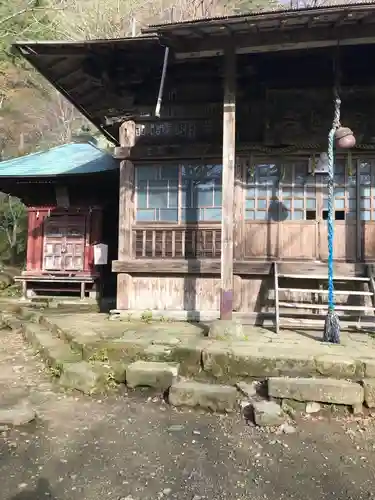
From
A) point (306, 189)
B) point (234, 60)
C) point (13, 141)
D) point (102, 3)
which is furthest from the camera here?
point (13, 141)

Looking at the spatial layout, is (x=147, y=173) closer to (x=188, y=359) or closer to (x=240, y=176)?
(x=240, y=176)

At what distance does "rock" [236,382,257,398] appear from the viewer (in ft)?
15.6

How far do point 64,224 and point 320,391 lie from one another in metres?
9.32

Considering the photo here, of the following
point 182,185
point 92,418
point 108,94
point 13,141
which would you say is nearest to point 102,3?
point 13,141

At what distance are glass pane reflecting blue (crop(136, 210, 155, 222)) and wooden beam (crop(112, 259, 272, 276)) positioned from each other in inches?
33.9

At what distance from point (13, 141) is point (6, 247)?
15.1 metres

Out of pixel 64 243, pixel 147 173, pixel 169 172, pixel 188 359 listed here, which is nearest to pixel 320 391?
pixel 188 359

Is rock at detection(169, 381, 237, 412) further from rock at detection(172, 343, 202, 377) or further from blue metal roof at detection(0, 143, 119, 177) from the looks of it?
blue metal roof at detection(0, 143, 119, 177)

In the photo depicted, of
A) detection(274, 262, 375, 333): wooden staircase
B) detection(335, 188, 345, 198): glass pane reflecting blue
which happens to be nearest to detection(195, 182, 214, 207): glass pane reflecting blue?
detection(274, 262, 375, 333): wooden staircase

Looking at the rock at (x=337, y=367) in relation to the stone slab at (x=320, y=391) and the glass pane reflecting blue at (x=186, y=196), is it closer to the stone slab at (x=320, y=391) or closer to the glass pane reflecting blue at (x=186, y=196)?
the stone slab at (x=320, y=391)

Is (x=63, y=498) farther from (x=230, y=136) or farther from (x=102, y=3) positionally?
(x=102, y=3)

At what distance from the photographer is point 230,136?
6480 mm

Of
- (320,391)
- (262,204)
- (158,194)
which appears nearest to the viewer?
(320,391)

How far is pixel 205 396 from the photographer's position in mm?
4570
